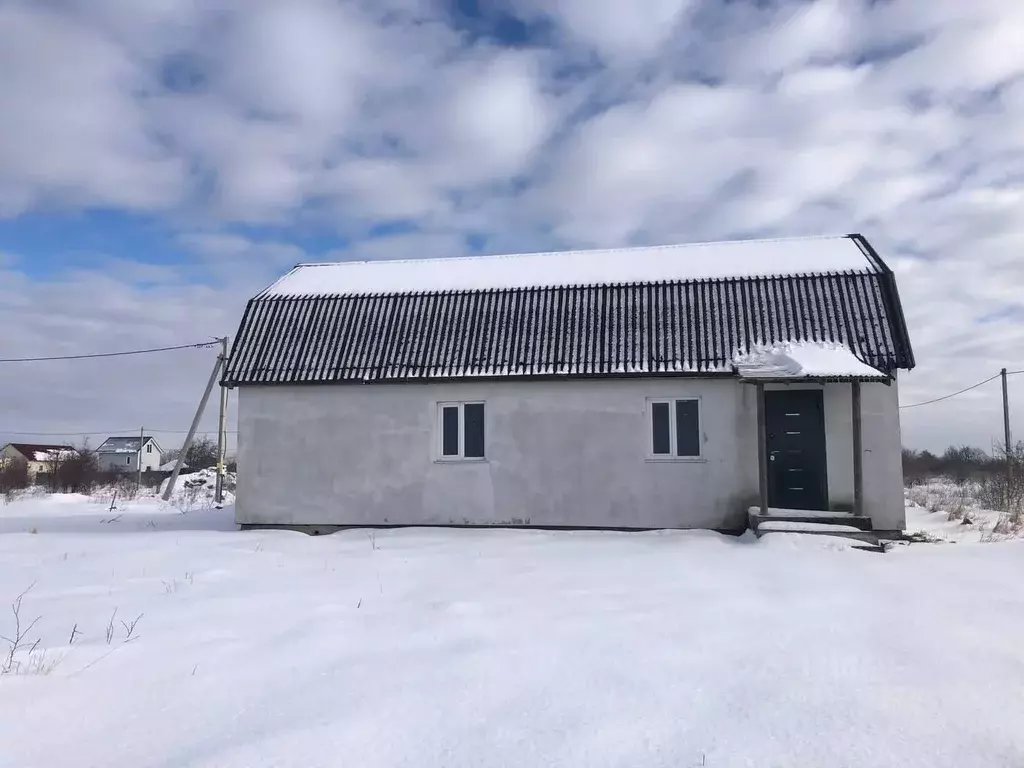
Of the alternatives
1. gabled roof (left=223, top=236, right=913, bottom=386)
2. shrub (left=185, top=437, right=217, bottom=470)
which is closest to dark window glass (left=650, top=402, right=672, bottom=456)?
gabled roof (left=223, top=236, right=913, bottom=386)

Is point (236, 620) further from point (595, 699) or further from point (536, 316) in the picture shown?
point (536, 316)

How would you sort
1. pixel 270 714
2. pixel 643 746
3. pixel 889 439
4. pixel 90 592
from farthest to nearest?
pixel 889 439, pixel 90 592, pixel 270 714, pixel 643 746

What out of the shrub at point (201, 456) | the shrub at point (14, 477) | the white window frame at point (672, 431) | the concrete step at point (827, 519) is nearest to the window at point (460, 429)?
the white window frame at point (672, 431)

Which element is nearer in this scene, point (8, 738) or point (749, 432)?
point (8, 738)

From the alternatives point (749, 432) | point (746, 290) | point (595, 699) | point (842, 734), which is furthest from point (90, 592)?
point (746, 290)

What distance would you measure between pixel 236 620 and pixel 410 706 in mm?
2765

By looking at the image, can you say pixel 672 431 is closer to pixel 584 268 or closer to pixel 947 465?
pixel 584 268

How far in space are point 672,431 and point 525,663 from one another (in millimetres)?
8046

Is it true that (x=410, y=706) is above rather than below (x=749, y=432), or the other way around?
below

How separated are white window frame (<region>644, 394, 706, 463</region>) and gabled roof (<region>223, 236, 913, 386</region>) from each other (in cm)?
60

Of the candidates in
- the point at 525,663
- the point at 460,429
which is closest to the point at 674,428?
the point at 460,429

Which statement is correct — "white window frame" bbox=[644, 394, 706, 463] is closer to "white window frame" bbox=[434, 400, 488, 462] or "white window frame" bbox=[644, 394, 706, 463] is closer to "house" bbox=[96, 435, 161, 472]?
"white window frame" bbox=[434, 400, 488, 462]

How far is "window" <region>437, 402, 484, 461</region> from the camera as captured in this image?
43.2 ft

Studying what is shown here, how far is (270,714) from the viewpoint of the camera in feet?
13.2
